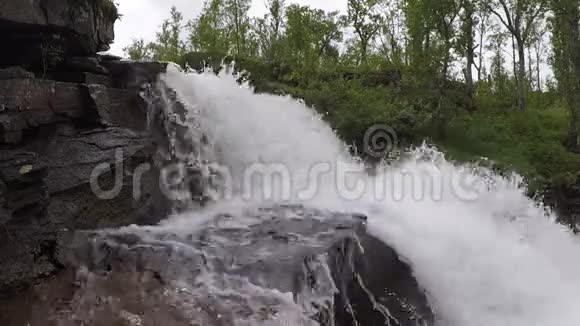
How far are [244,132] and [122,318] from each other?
6433mm

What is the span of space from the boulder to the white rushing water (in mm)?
1725

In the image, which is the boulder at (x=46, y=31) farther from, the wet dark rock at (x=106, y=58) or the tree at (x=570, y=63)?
the tree at (x=570, y=63)

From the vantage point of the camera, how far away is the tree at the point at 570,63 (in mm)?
14117

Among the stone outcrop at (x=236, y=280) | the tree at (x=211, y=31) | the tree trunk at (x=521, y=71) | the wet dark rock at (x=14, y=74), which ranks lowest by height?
the stone outcrop at (x=236, y=280)

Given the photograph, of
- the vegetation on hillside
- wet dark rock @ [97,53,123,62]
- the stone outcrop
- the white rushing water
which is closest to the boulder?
wet dark rock @ [97,53,123,62]

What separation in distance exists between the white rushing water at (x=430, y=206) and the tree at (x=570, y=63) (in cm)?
456

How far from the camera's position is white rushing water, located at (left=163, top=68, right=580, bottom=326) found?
253 inches

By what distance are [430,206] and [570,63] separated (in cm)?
898

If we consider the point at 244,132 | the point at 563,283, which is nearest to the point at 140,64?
the point at 244,132

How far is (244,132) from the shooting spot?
34.1 ft

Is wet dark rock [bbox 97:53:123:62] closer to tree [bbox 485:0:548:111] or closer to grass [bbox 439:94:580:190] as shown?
grass [bbox 439:94:580:190]

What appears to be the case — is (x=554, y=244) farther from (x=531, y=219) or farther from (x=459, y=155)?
(x=459, y=155)

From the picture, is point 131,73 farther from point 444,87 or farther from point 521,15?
point 521,15

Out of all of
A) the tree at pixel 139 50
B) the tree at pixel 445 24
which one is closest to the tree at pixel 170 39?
the tree at pixel 139 50
